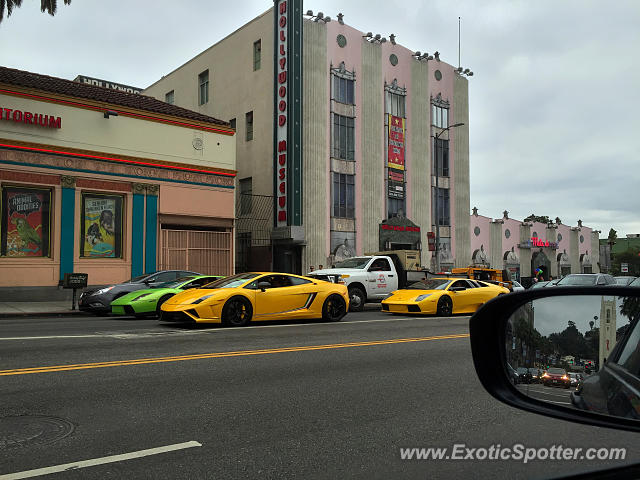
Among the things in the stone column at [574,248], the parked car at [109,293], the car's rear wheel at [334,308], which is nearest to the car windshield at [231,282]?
the car's rear wheel at [334,308]

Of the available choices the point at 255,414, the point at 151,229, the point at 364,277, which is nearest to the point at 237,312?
the point at 255,414

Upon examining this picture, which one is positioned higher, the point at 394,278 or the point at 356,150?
the point at 356,150

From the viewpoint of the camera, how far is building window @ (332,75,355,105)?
116 feet

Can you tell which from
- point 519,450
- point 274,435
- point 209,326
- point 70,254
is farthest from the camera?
point 70,254

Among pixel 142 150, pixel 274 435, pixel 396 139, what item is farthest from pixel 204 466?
pixel 396 139

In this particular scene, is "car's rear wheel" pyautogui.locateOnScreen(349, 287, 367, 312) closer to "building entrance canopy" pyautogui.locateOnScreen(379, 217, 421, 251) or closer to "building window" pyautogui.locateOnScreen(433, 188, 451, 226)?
"building entrance canopy" pyautogui.locateOnScreen(379, 217, 421, 251)

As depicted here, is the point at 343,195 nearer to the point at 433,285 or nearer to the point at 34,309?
the point at 433,285

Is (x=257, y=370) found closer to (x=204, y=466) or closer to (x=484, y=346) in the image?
(x=204, y=466)

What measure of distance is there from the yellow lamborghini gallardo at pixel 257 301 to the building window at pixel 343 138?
21399 millimetres

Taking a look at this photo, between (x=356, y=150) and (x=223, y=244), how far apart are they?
12572 mm

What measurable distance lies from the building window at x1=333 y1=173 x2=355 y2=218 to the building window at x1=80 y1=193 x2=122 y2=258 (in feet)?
A: 46.5

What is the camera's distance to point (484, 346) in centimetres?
218

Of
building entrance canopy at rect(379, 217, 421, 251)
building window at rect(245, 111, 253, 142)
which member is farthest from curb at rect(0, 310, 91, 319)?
building entrance canopy at rect(379, 217, 421, 251)

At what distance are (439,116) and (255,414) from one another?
39.6 m
